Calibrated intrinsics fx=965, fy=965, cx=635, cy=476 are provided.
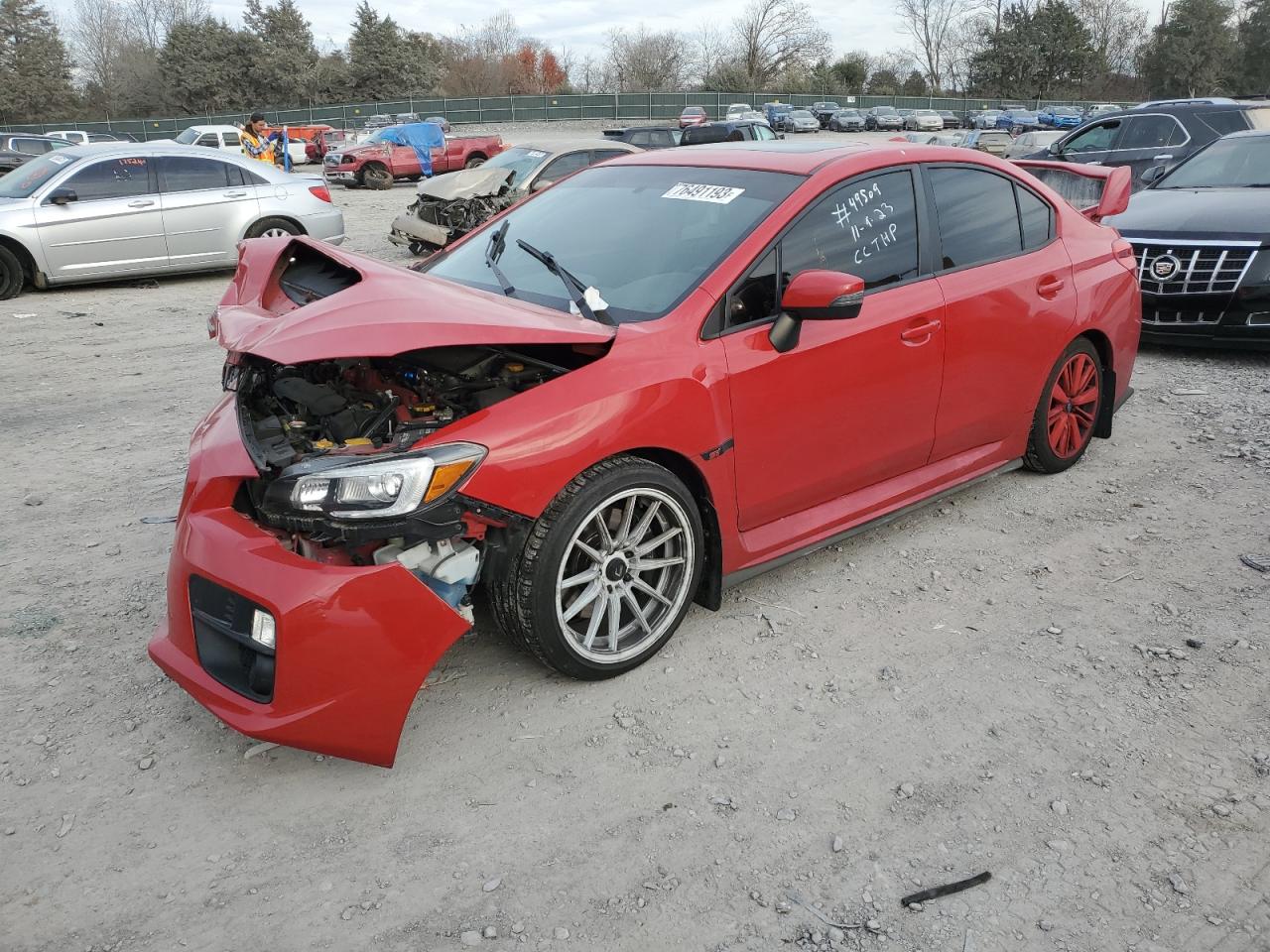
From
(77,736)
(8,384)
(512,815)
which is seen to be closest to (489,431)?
(512,815)

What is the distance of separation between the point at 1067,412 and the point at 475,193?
895cm

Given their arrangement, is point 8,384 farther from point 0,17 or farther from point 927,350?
point 0,17

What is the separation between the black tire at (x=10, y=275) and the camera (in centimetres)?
999

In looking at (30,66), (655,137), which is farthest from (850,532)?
(30,66)

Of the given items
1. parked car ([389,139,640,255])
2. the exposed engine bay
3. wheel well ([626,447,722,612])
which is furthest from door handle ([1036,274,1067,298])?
parked car ([389,139,640,255])

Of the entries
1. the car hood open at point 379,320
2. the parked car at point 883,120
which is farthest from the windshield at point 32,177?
the parked car at point 883,120

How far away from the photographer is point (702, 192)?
150 inches

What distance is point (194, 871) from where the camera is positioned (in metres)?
2.50

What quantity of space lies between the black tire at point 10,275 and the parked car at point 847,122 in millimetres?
47965

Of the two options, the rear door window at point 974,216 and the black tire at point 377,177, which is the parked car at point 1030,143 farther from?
the rear door window at point 974,216

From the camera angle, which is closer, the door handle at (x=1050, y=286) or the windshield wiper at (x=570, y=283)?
the windshield wiper at (x=570, y=283)

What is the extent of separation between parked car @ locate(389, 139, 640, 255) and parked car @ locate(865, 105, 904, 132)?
4346 cm

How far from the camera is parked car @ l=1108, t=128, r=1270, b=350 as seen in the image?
22.6ft

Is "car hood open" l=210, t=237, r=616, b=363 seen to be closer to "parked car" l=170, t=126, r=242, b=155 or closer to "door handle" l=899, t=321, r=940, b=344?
"door handle" l=899, t=321, r=940, b=344
